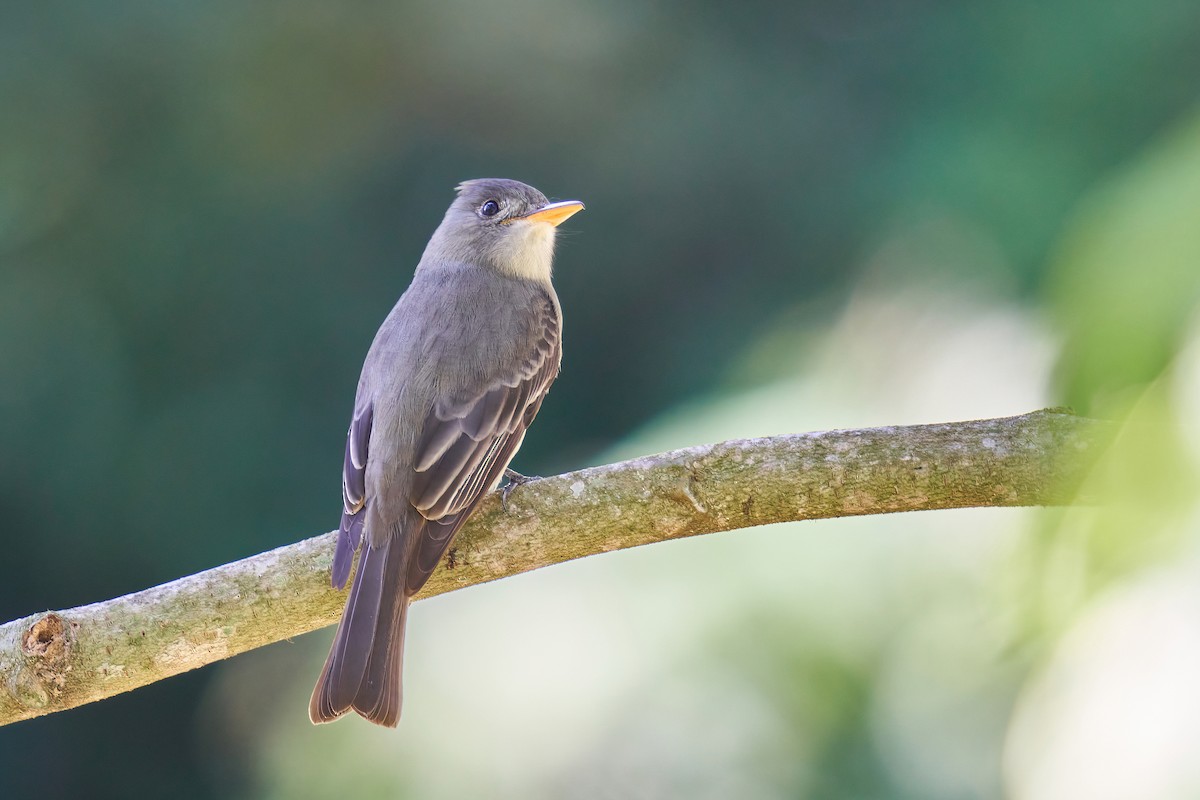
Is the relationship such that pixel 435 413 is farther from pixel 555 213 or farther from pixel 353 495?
pixel 555 213

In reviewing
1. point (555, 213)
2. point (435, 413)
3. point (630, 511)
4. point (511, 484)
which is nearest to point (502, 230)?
point (555, 213)

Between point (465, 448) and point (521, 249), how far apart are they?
1.21 meters

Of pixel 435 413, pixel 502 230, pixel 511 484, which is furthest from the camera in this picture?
pixel 502 230

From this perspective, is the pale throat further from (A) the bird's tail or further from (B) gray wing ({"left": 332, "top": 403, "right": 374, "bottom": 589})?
(A) the bird's tail

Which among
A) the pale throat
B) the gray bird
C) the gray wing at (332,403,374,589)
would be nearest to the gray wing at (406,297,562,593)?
the gray bird

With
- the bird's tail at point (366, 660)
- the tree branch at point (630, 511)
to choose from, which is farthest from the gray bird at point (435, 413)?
the tree branch at point (630, 511)

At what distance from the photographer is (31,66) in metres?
7.28

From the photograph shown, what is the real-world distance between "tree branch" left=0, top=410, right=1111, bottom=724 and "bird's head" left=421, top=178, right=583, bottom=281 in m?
1.50

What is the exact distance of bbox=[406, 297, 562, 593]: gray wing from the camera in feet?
10.4

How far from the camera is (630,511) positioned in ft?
10.0

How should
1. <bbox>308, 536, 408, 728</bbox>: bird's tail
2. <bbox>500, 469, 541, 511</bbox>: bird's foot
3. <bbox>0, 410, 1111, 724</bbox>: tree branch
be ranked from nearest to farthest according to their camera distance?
<bbox>0, 410, 1111, 724</bbox>: tree branch
<bbox>308, 536, 408, 728</bbox>: bird's tail
<bbox>500, 469, 541, 511</bbox>: bird's foot

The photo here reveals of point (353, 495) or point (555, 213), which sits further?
point (555, 213)

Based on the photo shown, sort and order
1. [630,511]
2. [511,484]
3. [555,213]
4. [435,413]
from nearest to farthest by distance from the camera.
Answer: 1. [630,511]
2. [511,484]
3. [435,413]
4. [555,213]

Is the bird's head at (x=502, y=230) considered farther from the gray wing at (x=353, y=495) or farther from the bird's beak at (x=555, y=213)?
the gray wing at (x=353, y=495)
